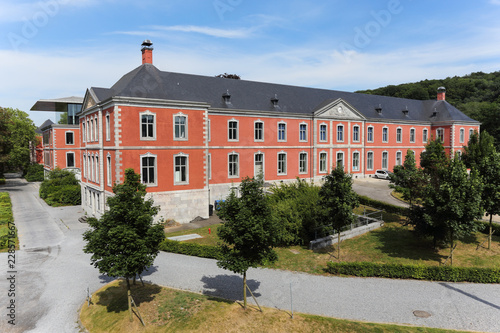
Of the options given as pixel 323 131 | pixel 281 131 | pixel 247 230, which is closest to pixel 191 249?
pixel 247 230

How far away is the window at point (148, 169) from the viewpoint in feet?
93.6

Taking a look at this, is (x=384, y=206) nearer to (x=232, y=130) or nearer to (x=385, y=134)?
(x=232, y=130)

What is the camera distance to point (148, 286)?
17.6 m

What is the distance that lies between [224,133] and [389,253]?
22.7m

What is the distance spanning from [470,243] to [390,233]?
17.5 feet

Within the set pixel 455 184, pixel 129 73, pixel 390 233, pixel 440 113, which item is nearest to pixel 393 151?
pixel 440 113

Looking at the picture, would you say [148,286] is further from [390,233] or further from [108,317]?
[390,233]

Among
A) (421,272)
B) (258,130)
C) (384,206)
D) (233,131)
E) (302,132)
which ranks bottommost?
(421,272)

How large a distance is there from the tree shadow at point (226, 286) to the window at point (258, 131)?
934 inches

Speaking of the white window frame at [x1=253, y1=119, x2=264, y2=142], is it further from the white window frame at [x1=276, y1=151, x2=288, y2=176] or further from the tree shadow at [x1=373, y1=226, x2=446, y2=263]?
the tree shadow at [x1=373, y1=226, x2=446, y2=263]

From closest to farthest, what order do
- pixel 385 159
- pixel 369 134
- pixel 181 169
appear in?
1. pixel 181 169
2. pixel 369 134
3. pixel 385 159

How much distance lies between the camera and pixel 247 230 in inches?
545

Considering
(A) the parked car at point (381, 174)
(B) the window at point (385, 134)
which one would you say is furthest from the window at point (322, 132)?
(B) the window at point (385, 134)

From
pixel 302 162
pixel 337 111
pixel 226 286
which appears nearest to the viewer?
pixel 226 286
